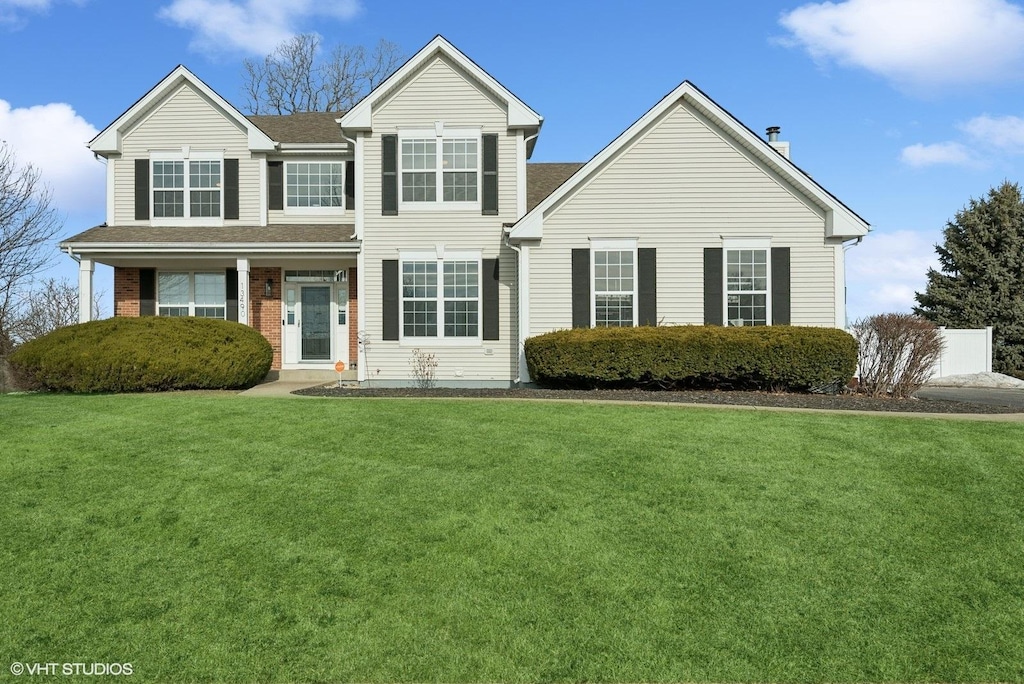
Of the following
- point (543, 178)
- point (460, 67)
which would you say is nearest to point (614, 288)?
point (543, 178)

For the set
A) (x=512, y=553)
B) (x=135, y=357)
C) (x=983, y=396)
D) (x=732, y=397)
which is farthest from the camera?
(x=983, y=396)

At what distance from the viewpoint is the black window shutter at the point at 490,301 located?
54.4ft

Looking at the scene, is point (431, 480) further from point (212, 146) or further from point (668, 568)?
point (212, 146)

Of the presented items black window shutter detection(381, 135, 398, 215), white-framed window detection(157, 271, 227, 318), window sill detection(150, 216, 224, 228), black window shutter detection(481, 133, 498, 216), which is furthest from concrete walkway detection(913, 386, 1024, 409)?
window sill detection(150, 216, 224, 228)

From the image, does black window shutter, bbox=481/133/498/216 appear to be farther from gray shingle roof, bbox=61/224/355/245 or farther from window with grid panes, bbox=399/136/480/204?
gray shingle roof, bbox=61/224/355/245

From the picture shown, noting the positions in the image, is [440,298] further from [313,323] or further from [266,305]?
[266,305]

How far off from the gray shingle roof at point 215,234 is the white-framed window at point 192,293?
118 centimetres

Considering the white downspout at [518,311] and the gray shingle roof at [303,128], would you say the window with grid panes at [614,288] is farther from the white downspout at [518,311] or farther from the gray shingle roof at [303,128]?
the gray shingle roof at [303,128]

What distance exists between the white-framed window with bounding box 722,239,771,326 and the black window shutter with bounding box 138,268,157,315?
14.3 m

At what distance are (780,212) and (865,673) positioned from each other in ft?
42.5

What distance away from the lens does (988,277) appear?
2970 centimetres

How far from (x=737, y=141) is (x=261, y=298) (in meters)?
12.3

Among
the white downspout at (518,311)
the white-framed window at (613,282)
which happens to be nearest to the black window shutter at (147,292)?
the white downspout at (518,311)

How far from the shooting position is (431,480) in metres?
7.14
